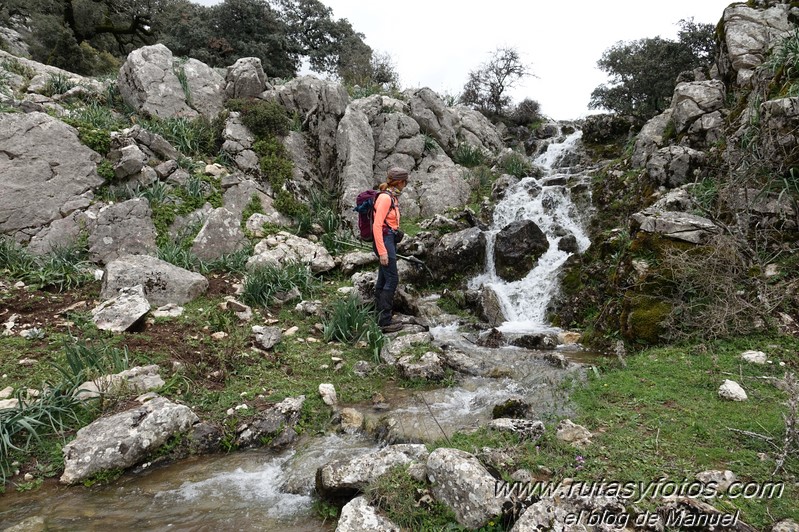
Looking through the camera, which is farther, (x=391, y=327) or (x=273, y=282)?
(x=273, y=282)

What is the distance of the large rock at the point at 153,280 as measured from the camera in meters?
6.58

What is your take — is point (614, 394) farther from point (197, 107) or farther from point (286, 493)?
point (197, 107)

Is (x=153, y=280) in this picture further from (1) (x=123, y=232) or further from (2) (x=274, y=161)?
(2) (x=274, y=161)

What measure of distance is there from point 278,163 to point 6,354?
766 centimetres

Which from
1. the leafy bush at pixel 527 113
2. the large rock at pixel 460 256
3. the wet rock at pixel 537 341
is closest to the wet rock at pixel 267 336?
the wet rock at pixel 537 341

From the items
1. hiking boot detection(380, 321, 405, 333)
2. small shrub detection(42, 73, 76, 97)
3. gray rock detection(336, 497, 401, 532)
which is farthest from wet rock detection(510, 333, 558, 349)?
small shrub detection(42, 73, 76, 97)

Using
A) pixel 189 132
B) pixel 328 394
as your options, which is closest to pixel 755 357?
pixel 328 394

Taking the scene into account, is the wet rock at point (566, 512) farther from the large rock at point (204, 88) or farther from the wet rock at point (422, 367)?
the large rock at point (204, 88)

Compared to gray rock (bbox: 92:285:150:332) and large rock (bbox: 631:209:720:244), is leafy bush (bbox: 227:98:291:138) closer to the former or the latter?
gray rock (bbox: 92:285:150:332)

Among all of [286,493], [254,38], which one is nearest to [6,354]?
[286,493]

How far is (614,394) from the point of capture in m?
4.27

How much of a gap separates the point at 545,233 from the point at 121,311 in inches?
345

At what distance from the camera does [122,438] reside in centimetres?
365

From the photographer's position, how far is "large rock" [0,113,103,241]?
26.2 feet
